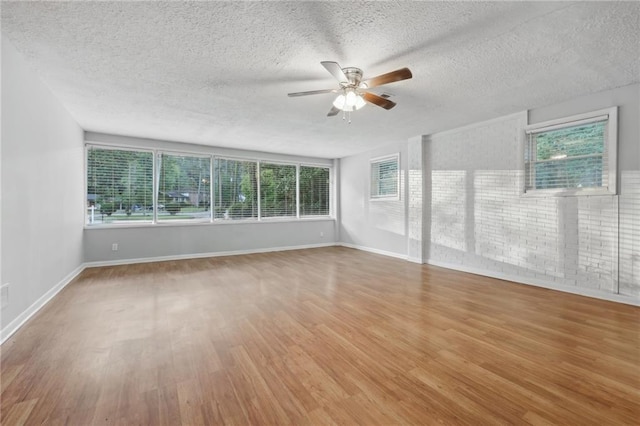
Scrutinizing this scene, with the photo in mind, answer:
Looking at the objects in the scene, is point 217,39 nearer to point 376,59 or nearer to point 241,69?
point 241,69

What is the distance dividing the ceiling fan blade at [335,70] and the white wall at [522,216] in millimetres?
3185

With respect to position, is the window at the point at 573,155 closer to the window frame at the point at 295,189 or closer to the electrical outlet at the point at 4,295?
the window frame at the point at 295,189

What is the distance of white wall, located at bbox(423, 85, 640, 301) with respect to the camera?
3.25 meters

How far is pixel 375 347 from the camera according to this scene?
2252 millimetres

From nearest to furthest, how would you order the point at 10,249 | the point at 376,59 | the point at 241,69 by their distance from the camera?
the point at 10,249, the point at 376,59, the point at 241,69

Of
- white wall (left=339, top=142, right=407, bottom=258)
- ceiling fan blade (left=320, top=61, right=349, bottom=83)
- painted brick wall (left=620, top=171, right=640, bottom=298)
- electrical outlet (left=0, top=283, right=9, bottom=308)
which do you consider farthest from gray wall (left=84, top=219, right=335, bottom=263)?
painted brick wall (left=620, top=171, right=640, bottom=298)

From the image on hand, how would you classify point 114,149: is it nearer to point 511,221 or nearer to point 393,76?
point 393,76

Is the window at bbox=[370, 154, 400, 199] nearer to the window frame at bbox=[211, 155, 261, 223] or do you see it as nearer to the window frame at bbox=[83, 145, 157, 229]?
the window frame at bbox=[211, 155, 261, 223]

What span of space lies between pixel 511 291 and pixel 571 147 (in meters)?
2.14

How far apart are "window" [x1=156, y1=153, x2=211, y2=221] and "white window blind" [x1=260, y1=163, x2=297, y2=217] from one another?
1.36 meters

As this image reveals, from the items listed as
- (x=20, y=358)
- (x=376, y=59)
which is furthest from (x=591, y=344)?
(x=20, y=358)

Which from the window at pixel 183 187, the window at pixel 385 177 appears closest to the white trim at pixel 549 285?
the window at pixel 385 177

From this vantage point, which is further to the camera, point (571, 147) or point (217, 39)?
point (571, 147)

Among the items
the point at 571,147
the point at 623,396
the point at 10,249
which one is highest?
the point at 571,147
